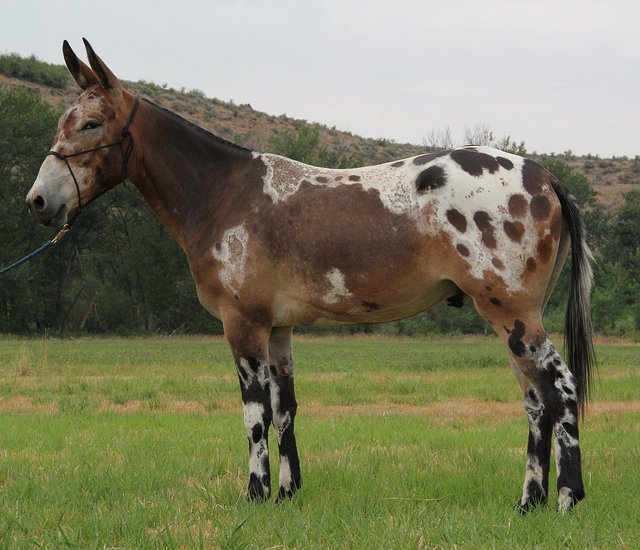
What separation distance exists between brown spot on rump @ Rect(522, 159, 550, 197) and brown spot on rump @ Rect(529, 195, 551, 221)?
5 centimetres

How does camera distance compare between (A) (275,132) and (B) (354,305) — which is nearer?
(B) (354,305)

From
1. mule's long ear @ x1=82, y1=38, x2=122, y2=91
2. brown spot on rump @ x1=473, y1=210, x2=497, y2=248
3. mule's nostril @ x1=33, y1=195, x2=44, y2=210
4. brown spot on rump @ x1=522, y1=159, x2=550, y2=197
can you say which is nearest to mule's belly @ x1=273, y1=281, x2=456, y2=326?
brown spot on rump @ x1=473, y1=210, x2=497, y2=248

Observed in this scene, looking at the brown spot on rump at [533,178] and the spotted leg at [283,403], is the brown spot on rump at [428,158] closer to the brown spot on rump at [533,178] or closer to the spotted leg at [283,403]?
the brown spot on rump at [533,178]

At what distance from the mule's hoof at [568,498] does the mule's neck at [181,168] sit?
339cm

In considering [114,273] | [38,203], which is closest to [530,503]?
[38,203]

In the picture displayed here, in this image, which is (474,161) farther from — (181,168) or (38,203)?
(38,203)

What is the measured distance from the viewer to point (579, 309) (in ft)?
20.0

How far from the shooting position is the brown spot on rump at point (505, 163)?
578 cm

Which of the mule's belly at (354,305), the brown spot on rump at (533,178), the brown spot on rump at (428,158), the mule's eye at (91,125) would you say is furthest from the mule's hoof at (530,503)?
the mule's eye at (91,125)

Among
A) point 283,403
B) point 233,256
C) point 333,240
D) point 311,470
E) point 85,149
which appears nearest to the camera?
point 333,240

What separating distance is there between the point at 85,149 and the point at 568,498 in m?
4.57

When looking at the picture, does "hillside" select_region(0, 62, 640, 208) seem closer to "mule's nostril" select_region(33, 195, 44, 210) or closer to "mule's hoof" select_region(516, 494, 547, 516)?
"mule's nostril" select_region(33, 195, 44, 210)

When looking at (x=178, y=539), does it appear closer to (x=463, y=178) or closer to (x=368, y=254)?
(x=368, y=254)

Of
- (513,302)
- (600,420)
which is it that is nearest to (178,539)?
(513,302)
